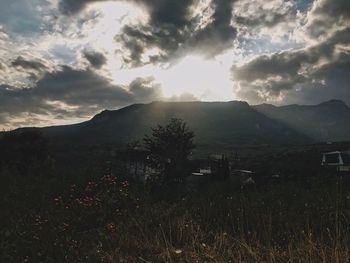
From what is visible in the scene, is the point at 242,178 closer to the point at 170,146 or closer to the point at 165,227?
the point at 170,146

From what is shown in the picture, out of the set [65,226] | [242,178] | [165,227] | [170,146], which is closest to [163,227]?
[165,227]

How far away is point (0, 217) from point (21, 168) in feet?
119

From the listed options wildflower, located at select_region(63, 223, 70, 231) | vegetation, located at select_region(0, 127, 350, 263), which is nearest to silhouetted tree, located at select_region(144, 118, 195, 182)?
vegetation, located at select_region(0, 127, 350, 263)

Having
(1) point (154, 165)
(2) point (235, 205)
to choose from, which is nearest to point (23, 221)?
(2) point (235, 205)

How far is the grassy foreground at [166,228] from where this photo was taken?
198 inches

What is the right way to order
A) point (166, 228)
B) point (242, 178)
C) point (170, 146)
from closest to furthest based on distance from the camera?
point (166, 228) → point (242, 178) → point (170, 146)

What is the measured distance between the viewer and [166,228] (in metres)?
6.81

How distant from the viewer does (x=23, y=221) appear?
6.79 m

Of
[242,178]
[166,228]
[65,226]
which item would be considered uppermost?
[65,226]

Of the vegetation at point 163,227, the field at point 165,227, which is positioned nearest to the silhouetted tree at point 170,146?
the vegetation at point 163,227

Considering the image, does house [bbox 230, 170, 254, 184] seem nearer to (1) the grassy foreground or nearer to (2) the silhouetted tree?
(2) the silhouetted tree

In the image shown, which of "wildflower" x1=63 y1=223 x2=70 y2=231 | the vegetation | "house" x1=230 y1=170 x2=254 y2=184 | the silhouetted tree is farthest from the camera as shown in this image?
the silhouetted tree

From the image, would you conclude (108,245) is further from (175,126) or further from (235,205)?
(175,126)

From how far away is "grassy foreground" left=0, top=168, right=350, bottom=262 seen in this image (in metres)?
5.04
